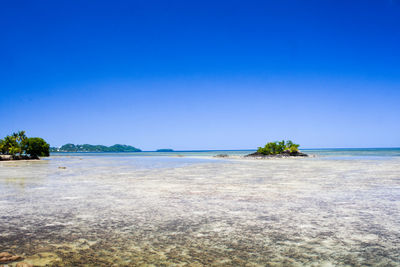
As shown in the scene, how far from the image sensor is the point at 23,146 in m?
53.4

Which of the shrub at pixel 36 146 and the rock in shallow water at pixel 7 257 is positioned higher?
the shrub at pixel 36 146

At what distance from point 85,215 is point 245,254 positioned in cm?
328

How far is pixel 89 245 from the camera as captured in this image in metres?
3.57

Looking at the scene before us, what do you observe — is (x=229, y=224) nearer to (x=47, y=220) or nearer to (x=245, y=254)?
(x=245, y=254)

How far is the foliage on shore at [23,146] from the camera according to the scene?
48.9 metres

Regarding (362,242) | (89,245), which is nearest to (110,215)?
(89,245)

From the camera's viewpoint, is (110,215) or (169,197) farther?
(169,197)

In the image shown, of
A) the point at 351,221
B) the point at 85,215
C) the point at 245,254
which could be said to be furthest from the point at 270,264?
the point at 85,215

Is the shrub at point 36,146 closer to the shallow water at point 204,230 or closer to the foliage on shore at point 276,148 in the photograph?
the foliage on shore at point 276,148

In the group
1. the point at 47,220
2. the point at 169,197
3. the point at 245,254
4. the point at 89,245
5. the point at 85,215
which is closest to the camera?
the point at 245,254

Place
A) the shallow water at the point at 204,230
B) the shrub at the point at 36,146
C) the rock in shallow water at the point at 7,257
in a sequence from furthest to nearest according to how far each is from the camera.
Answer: the shrub at the point at 36,146, the shallow water at the point at 204,230, the rock in shallow water at the point at 7,257

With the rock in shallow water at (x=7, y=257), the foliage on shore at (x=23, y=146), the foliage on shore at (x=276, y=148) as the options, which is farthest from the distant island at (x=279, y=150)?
the rock in shallow water at (x=7, y=257)

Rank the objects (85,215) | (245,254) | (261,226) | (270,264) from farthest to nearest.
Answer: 1. (85,215)
2. (261,226)
3. (245,254)
4. (270,264)

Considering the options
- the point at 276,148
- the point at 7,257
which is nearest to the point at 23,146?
the point at 276,148
